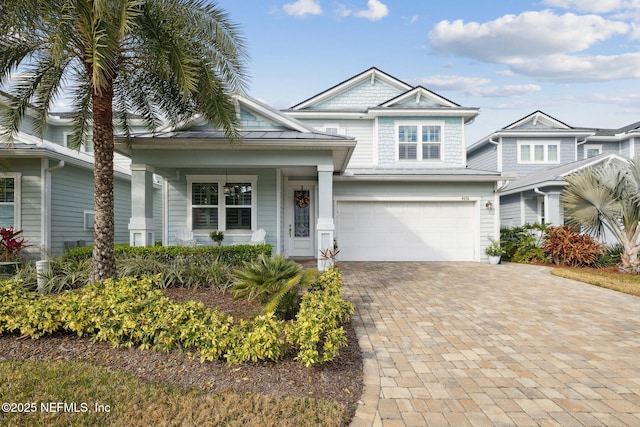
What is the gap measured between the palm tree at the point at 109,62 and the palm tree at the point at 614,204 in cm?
997

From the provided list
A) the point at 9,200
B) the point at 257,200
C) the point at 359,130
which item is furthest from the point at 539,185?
the point at 9,200

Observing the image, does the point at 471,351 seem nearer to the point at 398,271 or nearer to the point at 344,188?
the point at 398,271

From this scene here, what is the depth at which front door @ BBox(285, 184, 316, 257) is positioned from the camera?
39.2 ft

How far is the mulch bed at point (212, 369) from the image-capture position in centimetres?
312

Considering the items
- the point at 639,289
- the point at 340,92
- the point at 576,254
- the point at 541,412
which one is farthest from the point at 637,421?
the point at 340,92

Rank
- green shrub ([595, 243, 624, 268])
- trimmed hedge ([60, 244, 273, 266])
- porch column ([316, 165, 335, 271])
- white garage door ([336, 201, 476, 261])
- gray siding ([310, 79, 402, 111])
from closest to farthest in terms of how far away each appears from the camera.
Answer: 1. trimmed hedge ([60, 244, 273, 266])
2. porch column ([316, 165, 335, 271])
3. green shrub ([595, 243, 624, 268])
4. white garage door ([336, 201, 476, 261])
5. gray siding ([310, 79, 402, 111])

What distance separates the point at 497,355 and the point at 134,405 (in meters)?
3.77

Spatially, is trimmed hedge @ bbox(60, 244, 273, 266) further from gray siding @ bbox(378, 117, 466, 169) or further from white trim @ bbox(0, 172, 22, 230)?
gray siding @ bbox(378, 117, 466, 169)

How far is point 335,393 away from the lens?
3.07 m

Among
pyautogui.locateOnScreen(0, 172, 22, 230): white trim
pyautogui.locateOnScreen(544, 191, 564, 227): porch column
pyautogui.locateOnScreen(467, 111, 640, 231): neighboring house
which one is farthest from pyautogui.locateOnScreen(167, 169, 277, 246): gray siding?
pyautogui.locateOnScreen(544, 191, 564, 227): porch column

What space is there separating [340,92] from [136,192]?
30.6 ft

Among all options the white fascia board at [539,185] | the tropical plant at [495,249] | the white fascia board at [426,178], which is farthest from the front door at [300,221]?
the white fascia board at [539,185]

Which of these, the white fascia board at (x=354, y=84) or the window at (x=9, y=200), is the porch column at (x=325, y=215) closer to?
the white fascia board at (x=354, y=84)

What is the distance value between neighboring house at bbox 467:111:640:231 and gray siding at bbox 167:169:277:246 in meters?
9.94
